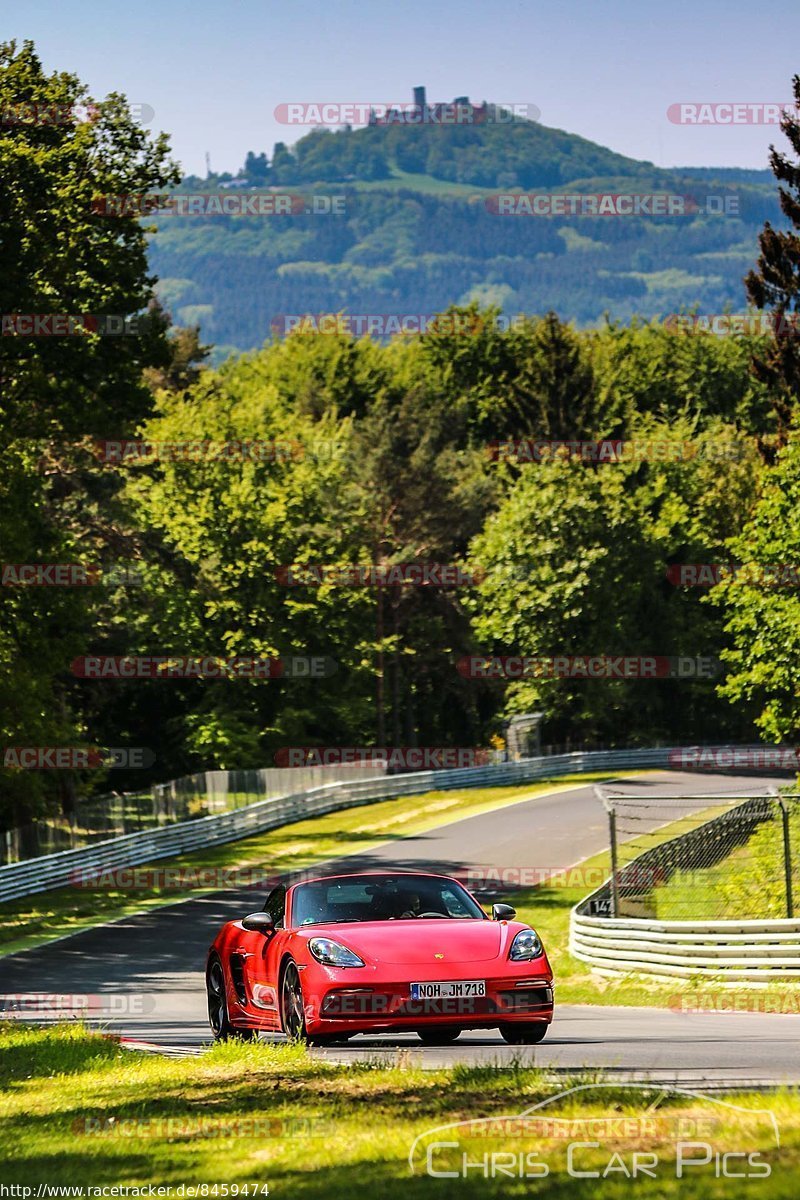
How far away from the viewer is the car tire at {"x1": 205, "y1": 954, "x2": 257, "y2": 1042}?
45.4ft

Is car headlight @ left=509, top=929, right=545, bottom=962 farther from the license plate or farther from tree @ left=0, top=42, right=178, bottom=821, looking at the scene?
tree @ left=0, top=42, right=178, bottom=821

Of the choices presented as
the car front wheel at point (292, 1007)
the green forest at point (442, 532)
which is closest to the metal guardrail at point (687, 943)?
the car front wheel at point (292, 1007)

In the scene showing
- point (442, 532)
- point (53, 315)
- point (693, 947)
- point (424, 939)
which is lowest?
point (693, 947)

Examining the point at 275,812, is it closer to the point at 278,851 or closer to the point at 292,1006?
the point at 278,851

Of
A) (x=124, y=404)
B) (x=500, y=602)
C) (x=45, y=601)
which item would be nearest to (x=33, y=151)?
(x=124, y=404)

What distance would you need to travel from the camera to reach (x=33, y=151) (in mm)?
34656

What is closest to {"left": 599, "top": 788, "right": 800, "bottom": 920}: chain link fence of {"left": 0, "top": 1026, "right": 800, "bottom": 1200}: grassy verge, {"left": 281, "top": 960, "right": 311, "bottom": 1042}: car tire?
{"left": 281, "top": 960, "right": 311, "bottom": 1042}: car tire

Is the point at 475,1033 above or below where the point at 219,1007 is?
below

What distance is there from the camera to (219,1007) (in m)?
14.1

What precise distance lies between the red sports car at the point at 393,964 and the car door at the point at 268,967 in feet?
0.05

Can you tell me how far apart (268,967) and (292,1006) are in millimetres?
666

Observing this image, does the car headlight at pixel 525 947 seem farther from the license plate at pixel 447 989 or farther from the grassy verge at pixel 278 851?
the grassy verge at pixel 278 851

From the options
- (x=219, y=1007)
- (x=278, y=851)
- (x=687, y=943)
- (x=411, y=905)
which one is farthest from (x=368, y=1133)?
(x=278, y=851)

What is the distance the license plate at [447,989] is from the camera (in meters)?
11.6
